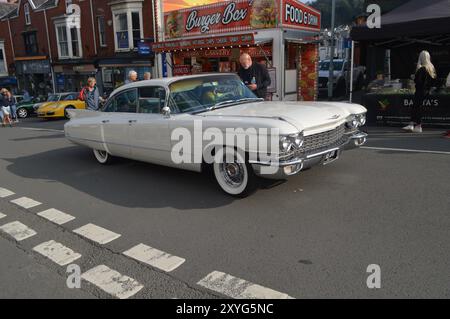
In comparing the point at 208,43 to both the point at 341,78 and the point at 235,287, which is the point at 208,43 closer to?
the point at 341,78

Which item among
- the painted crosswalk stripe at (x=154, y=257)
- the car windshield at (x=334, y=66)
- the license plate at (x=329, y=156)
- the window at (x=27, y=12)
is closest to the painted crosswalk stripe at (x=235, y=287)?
the painted crosswalk stripe at (x=154, y=257)

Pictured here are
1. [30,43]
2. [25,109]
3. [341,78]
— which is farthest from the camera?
[30,43]

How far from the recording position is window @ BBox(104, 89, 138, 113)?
606 cm

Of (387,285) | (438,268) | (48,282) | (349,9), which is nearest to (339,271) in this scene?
(387,285)

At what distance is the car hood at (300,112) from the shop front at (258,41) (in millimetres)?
9958

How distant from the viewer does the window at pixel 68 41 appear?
27.0 metres

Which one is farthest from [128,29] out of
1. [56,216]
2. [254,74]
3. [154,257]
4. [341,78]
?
[154,257]

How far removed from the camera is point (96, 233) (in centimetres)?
409

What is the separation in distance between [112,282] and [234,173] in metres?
2.11

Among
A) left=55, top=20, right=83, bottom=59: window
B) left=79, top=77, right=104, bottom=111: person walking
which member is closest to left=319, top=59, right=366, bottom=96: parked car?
left=79, top=77, right=104, bottom=111: person walking

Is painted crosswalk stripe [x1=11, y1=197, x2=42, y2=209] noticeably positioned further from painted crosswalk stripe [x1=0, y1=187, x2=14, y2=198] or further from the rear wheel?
the rear wheel

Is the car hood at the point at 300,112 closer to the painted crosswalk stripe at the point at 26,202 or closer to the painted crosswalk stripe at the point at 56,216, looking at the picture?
the painted crosswalk stripe at the point at 56,216

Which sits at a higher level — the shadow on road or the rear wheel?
the rear wheel
